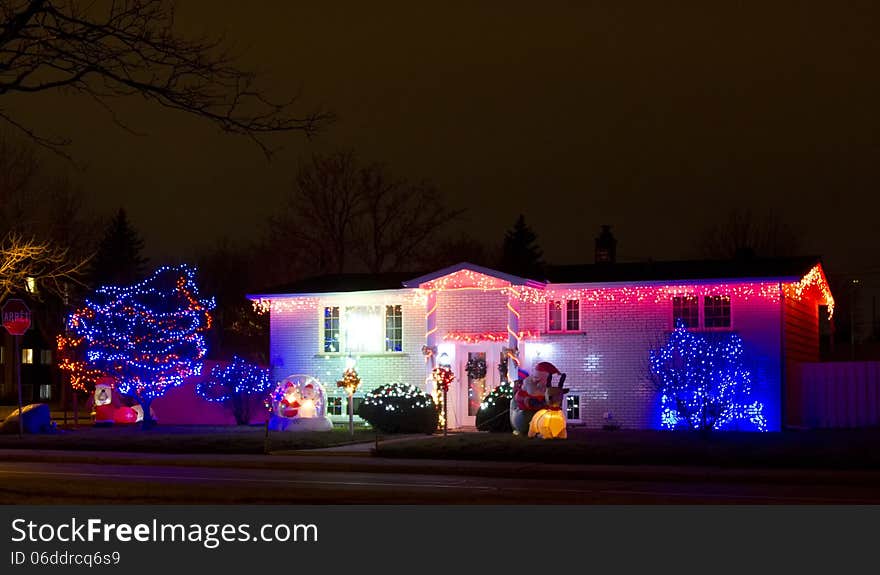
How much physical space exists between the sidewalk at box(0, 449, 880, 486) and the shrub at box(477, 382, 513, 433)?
622cm

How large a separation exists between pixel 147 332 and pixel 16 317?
3.62 m

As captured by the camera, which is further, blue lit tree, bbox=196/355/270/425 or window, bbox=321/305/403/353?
blue lit tree, bbox=196/355/270/425

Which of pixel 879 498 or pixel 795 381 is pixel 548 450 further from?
pixel 795 381

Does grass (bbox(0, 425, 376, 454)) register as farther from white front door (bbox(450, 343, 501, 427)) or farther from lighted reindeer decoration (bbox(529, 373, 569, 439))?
lighted reindeer decoration (bbox(529, 373, 569, 439))

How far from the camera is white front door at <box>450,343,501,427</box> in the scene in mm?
33000

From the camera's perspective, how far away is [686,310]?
3161cm

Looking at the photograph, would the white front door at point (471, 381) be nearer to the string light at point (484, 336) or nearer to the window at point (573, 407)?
the string light at point (484, 336)

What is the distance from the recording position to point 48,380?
95.3 meters

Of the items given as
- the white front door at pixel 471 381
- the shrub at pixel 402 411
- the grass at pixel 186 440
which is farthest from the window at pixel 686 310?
the grass at pixel 186 440

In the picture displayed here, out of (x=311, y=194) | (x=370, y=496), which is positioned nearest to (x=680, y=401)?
(x=370, y=496)

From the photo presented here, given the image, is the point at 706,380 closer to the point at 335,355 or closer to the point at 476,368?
the point at 476,368

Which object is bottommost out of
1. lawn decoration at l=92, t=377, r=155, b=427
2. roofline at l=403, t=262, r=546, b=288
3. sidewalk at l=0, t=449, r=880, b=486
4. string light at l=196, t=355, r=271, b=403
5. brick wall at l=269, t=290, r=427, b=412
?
sidewalk at l=0, t=449, r=880, b=486

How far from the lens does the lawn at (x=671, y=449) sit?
21844 millimetres

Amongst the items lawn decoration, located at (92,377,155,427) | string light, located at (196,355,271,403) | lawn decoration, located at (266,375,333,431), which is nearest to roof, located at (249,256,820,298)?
string light, located at (196,355,271,403)
